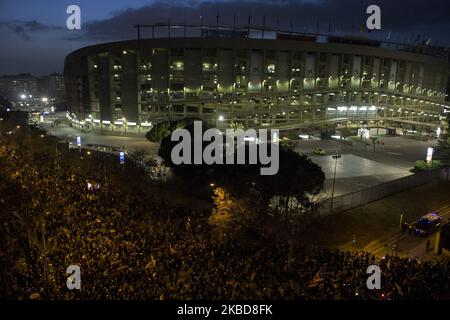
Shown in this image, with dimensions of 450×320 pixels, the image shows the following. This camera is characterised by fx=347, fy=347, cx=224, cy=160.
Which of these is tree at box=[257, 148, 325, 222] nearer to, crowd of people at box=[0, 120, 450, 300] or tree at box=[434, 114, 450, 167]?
crowd of people at box=[0, 120, 450, 300]

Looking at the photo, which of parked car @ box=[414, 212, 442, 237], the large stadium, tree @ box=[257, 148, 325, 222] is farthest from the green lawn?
the large stadium

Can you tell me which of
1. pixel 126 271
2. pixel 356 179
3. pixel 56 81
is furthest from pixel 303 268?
pixel 56 81

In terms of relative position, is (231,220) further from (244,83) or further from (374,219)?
(244,83)

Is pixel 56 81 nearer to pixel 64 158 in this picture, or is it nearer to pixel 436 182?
pixel 64 158

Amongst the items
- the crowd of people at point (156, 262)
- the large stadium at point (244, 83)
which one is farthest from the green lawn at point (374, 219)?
the large stadium at point (244, 83)

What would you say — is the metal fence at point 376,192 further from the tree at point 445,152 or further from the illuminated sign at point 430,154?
the tree at point 445,152
